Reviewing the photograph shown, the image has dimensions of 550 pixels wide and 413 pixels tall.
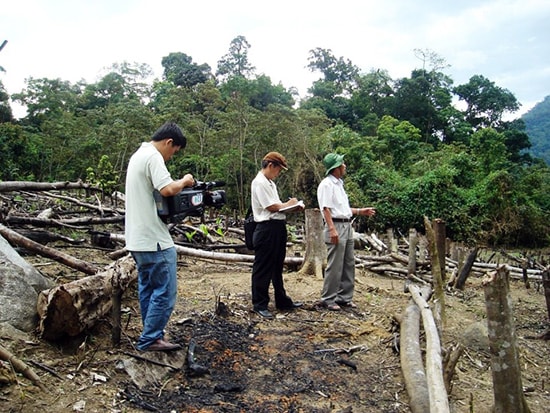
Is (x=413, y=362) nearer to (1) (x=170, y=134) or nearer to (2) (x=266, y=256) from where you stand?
(2) (x=266, y=256)

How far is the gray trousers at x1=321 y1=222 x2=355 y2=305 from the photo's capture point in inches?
210

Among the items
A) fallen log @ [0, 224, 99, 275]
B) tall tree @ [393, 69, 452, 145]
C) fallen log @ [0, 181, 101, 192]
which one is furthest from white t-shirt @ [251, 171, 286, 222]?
tall tree @ [393, 69, 452, 145]

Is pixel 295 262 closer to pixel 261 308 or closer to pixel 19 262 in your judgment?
pixel 261 308

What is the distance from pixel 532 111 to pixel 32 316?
367 ft

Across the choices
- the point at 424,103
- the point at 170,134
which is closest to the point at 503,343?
the point at 170,134

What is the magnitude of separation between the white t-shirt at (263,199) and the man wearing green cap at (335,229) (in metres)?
0.61

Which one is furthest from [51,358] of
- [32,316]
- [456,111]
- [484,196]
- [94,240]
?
[456,111]

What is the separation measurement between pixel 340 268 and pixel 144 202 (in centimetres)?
282

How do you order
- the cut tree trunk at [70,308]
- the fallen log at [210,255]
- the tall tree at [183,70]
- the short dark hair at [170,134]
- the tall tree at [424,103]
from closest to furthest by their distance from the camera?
the cut tree trunk at [70,308] < the short dark hair at [170,134] < the fallen log at [210,255] < the tall tree at [424,103] < the tall tree at [183,70]

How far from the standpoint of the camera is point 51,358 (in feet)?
→ 10.0

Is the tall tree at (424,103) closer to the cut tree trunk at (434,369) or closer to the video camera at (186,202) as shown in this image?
the cut tree trunk at (434,369)

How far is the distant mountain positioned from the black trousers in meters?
58.9

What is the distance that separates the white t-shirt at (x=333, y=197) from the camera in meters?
5.27

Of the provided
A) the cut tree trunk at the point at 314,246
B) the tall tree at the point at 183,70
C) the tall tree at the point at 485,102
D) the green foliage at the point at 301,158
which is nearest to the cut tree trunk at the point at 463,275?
the cut tree trunk at the point at 314,246
